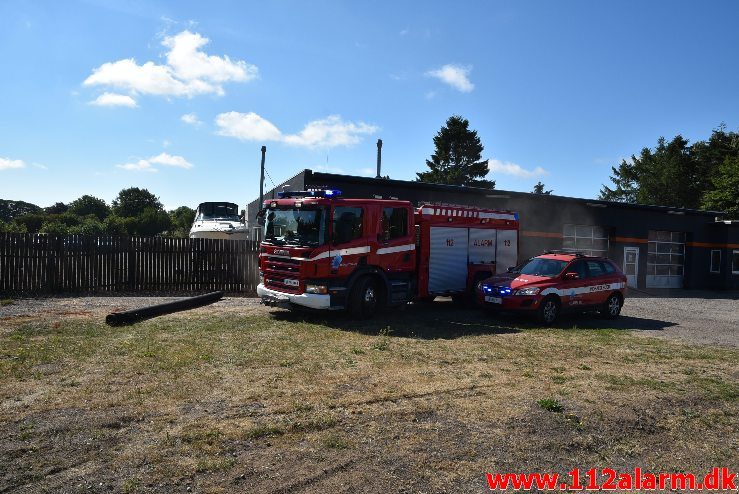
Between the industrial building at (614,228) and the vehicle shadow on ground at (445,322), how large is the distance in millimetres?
6964

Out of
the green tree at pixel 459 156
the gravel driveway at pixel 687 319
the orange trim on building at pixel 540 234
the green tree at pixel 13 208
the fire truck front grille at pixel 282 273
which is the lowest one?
the gravel driveway at pixel 687 319

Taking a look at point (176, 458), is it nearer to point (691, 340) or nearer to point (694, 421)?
point (694, 421)

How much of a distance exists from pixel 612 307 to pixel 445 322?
4.90 metres

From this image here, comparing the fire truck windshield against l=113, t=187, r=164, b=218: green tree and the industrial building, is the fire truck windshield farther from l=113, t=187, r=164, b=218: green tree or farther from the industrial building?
l=113, t=187, r=164, b=218: green tree

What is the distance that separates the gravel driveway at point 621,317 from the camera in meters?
11.5

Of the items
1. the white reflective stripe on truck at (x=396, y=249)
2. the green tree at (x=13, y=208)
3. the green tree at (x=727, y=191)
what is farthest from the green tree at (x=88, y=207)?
the white reflective stripe on truck at (x=396, y=249)

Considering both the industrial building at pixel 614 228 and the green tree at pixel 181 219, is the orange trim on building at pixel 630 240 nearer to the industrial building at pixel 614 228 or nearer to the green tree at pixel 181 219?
the industrial building at pixel 614 228

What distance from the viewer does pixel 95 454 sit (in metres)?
4.30

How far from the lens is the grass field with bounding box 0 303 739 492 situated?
4125 millimetres

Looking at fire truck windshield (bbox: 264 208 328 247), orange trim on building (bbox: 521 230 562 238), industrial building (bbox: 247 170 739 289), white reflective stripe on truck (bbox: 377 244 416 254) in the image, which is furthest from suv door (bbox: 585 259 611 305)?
orange trim on building (bbox: 521 230 562 238)

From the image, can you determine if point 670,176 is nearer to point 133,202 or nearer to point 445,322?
point 445,322

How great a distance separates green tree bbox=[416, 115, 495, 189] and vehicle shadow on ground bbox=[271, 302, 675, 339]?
5026 centimetres

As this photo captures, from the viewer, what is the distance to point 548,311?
12305mm

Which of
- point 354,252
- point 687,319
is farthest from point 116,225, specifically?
point 687,319
